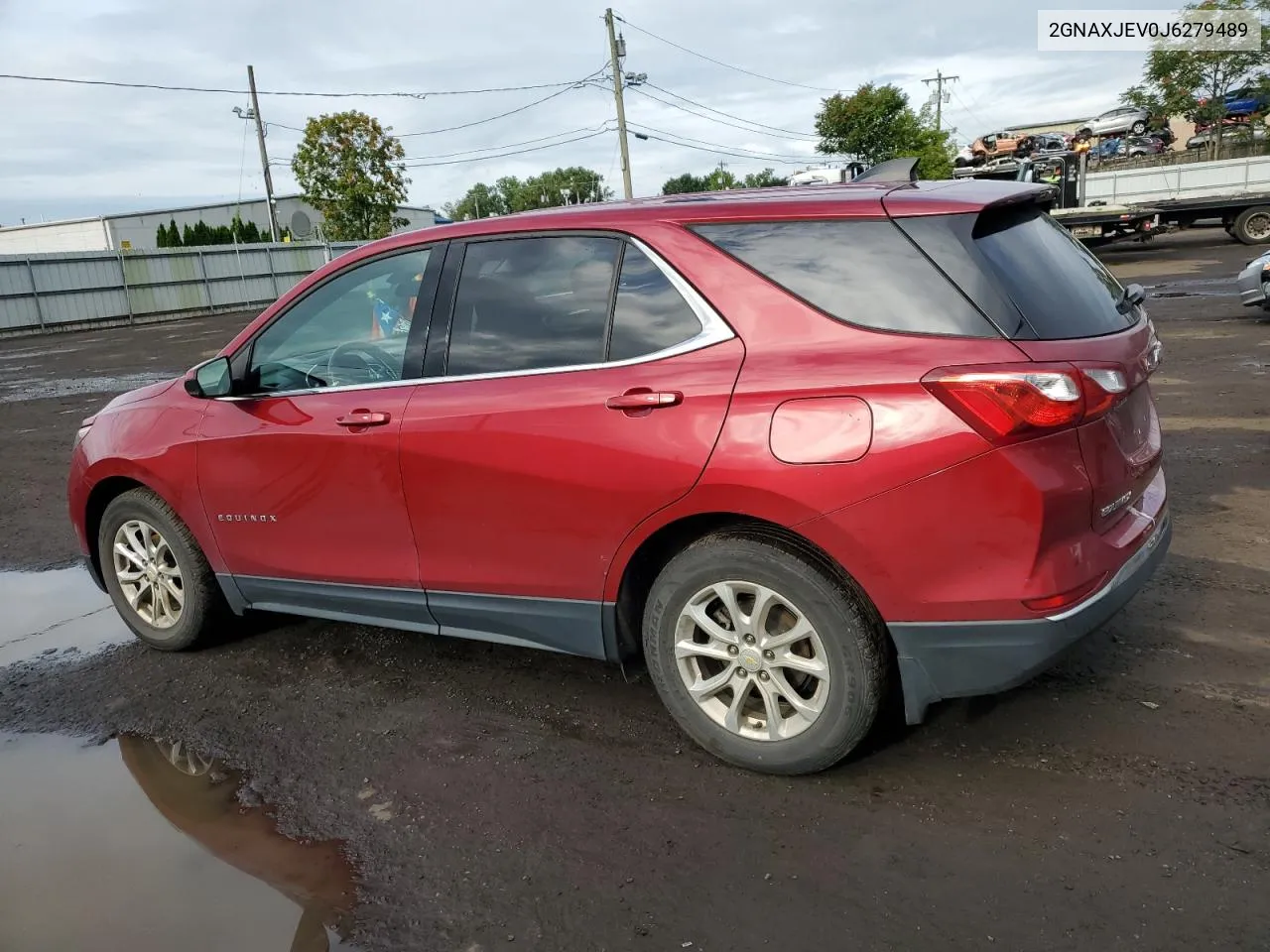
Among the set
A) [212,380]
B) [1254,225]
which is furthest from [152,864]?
[1254,225]

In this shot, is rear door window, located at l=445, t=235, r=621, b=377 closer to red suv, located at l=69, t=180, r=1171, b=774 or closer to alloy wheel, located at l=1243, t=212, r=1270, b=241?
red suv, located at l=69, t=180, r=1171, b=774

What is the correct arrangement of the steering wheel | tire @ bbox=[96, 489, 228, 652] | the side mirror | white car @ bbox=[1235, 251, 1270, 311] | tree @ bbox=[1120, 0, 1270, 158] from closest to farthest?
the steering wheel
the side mirror
tire @ bbox=[96, 489, 228, 652]
white car @ bbox=[1235, 251, 1270, 311]
tree @ bbox=[1120, 0, 1270, 158]

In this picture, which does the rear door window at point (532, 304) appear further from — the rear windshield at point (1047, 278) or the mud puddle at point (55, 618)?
the mud puddle at point (55, 618)

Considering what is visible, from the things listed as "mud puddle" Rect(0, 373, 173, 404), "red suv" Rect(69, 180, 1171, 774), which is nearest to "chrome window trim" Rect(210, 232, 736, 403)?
"red suv" Rect(69, 180, 1171, 774)

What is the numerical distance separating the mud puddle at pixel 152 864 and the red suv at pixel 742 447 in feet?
3.11

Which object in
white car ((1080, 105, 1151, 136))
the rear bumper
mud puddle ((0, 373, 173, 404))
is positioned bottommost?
the rear bumper

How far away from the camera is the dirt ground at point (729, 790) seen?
8.38 feet

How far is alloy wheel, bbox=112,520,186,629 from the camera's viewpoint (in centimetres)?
461

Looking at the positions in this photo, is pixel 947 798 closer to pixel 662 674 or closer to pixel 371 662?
pixel 662 674

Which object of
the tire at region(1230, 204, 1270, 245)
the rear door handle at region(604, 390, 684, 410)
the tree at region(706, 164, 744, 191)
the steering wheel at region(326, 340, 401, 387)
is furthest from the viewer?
the tree at region(706, 164, 744, 191)

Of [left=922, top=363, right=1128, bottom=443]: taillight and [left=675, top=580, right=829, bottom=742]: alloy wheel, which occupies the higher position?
[left=922, top=363, right=1128, bottom=443]: taillight

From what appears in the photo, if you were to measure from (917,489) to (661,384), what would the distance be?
0.85 metres

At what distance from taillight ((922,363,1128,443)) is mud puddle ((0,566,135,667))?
4132 millimetres

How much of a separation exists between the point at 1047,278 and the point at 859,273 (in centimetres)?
58
